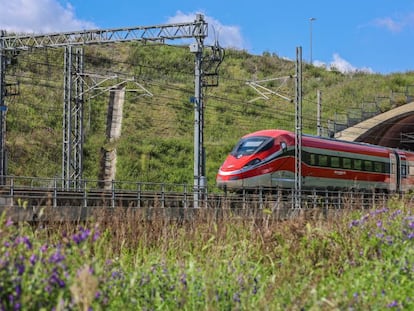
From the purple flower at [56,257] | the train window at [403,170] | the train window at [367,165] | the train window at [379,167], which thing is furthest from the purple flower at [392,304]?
the train window at [403,170]

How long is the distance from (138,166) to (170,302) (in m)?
37.8

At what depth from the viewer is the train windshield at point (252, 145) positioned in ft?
91.8

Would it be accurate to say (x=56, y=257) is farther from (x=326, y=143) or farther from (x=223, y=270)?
(x=326, y=143)

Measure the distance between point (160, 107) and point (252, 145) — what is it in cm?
2909

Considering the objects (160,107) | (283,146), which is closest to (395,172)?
(283,146)

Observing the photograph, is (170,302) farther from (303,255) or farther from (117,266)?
(303,255)

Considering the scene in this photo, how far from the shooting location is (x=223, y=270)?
7895 mm

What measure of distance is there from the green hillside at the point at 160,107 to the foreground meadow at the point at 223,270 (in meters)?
22.4

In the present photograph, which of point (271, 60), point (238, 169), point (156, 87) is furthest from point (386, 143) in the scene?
point (238, 169)

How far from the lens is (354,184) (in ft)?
109

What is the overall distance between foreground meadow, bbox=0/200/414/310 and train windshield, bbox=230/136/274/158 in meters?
16.6

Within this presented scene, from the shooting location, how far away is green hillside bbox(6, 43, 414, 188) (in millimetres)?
44281

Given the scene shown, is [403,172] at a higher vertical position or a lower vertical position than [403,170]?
lower

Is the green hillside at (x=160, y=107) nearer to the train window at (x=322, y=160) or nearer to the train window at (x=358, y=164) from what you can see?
the train window at (x=322, y=160)
